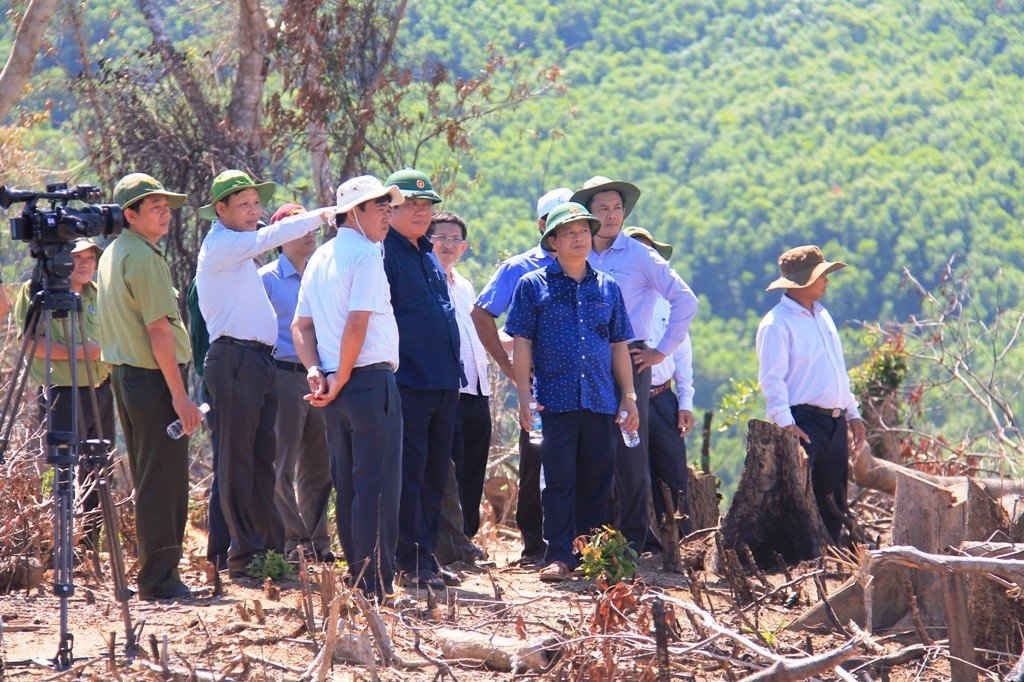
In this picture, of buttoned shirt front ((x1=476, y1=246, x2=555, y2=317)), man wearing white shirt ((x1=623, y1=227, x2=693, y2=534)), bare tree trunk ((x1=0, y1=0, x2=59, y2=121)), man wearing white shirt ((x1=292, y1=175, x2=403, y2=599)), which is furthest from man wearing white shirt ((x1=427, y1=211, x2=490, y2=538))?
bare tree trunk ((x1=0, y1=0, x2=59, y2=121))

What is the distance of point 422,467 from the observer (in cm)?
739

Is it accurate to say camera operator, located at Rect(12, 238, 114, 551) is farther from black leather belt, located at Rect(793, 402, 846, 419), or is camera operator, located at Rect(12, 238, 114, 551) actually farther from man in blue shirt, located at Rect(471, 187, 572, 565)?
black leather belt, located at Rect(793, 402, 846, 419)

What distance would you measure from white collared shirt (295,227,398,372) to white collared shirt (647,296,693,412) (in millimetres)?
2370

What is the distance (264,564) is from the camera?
740 centimetres

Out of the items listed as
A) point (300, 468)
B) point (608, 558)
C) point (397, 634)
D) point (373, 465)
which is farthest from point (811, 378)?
point (397, 634)

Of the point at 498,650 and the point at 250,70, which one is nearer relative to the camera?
the point at 498,650

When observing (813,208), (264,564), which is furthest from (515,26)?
(264,564)

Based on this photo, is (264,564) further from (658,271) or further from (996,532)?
(996,532)

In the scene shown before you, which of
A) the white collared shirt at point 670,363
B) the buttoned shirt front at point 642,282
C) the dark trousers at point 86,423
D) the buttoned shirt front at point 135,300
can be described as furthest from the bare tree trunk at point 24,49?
the white collared shirt at point 670,363

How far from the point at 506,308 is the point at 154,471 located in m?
2.45

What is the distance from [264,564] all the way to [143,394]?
1.23m

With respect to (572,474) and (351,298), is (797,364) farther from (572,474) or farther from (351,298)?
(351,298)

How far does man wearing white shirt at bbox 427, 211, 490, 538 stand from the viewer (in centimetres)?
847

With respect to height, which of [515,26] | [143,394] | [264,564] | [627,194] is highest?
[515,26]
